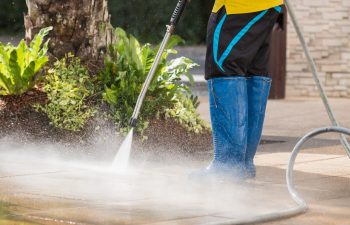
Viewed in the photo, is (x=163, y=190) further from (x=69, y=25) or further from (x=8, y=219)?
(x=69, y=25)

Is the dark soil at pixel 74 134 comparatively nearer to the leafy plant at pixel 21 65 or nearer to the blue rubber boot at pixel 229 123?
the leafy plant at pixel 21 65

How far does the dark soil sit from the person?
141 cm

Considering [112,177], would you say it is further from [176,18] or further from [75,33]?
[75,33]

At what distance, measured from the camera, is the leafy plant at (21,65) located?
839 centimetres

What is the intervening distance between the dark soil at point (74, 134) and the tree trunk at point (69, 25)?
573mm

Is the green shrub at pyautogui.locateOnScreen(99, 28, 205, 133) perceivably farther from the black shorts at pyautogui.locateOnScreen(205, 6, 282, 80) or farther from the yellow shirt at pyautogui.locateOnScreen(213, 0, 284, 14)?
the yellow shirt at pyautogui.locateOnScreen(213, 0, 284, 14)

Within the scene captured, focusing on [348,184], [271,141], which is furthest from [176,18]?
[271,141]

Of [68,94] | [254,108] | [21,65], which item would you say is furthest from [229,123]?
[21,65]

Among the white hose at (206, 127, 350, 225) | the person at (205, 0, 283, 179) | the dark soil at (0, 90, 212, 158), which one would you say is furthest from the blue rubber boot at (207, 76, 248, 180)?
the dark soil at (0, 90, 212, 158)

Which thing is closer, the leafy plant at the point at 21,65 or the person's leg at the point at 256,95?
the person's leg at the point at 256,95

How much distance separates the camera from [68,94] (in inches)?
331

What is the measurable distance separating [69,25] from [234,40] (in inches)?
96.3

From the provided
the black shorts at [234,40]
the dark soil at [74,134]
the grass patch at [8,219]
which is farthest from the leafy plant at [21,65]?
the grass patch at [8,219]

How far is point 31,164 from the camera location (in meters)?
7.60
